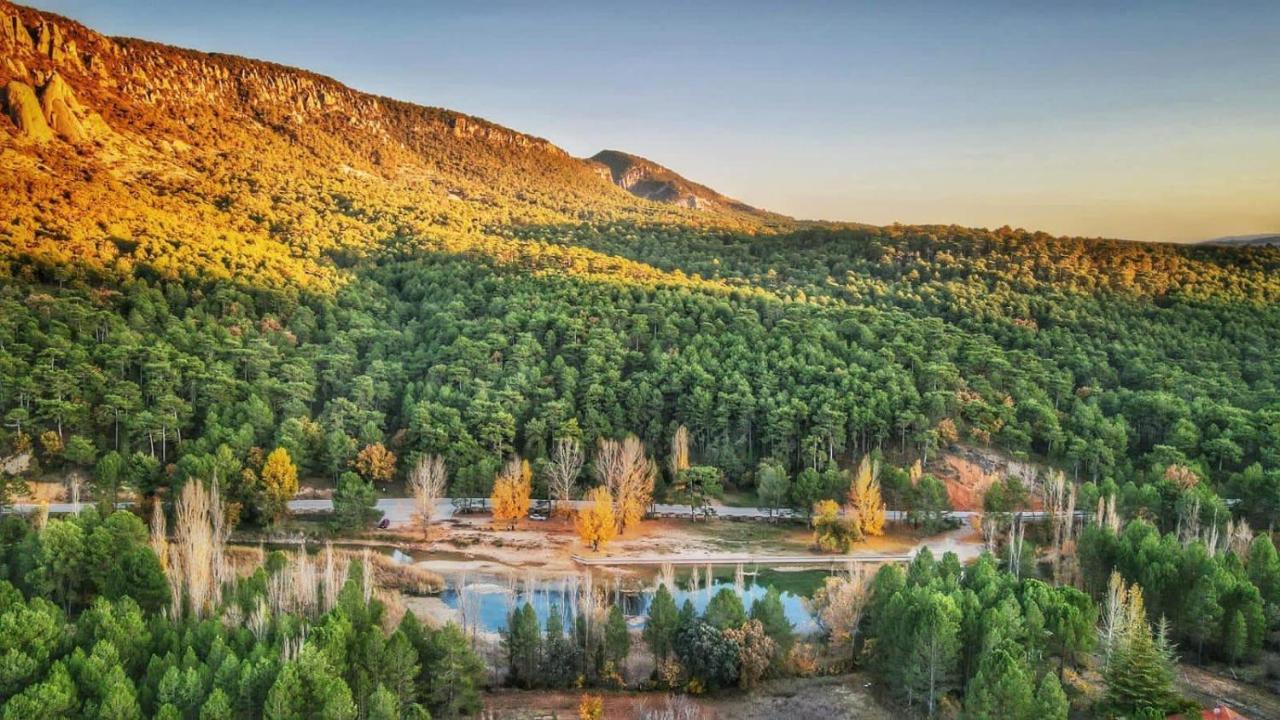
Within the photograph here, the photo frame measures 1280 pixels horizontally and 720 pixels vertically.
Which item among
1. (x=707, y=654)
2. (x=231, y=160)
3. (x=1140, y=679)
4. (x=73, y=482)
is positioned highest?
(x=231, y=160)

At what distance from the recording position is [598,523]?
5525 cm

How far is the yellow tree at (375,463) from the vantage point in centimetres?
6356

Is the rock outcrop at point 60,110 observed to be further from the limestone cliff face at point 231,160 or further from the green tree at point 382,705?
the green tree at point 382,705

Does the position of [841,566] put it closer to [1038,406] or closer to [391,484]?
[1038,406]

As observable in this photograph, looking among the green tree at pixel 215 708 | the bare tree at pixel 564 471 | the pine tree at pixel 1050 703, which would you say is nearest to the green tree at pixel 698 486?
the bare tree at pixel 564 471

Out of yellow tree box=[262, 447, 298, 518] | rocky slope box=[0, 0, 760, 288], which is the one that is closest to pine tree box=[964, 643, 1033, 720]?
yellow tree box=[262, 447, 298, 518]

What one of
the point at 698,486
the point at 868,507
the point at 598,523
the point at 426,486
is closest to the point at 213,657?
the point at 426,486

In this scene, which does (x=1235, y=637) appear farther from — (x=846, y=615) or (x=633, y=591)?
(x=633, y=591)

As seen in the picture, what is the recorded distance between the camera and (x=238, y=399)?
68188 millimetres

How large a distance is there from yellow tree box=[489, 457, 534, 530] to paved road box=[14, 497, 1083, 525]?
4367mm

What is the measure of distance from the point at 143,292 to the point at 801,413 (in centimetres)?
5983

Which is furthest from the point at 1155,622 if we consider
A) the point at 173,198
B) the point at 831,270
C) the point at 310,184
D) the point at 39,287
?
the point at 310,184

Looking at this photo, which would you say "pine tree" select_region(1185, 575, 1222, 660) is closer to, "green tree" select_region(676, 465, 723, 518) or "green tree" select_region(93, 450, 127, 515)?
"green tree" select_region(676, 465, 723, 518)

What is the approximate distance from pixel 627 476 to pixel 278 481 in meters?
23.7
